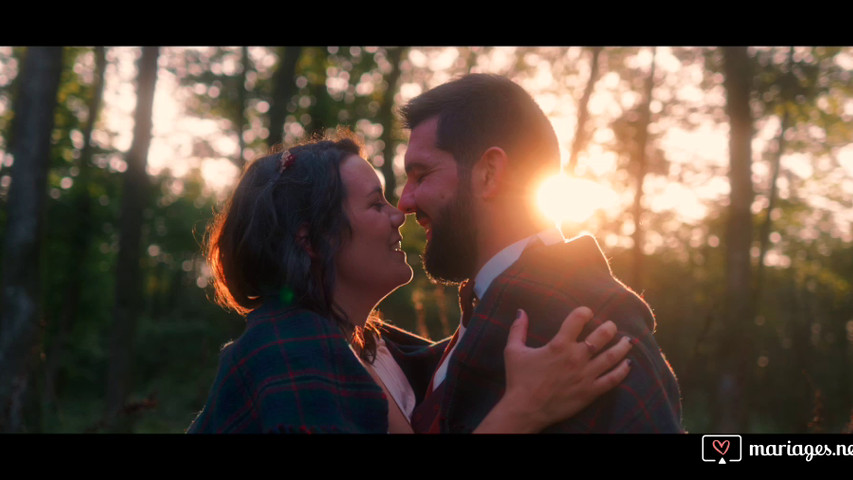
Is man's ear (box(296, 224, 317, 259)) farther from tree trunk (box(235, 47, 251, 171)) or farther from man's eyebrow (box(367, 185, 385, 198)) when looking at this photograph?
tree trunk (box(235, 47, 251, 171))

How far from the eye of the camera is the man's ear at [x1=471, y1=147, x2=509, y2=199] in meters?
3.26

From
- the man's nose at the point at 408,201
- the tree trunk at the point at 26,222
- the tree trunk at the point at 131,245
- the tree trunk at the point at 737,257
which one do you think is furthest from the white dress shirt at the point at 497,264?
the tree trunk at the point at 131,245

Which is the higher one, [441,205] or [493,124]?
[493,124]

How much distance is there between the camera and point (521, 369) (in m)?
2.50

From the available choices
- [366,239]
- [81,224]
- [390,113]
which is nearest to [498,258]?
[366,239]

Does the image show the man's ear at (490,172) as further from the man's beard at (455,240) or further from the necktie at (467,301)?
the necktie at (467,301)

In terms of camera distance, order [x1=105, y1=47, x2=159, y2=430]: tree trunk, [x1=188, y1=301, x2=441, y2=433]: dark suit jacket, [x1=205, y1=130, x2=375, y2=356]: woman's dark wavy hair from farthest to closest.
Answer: [x1=105, y1=47, x2=159, y2=430]: tree trunk < [x1=205, y1=130, x2=375, y2=356]: woman's dark wavy hair < [x1=188, y1=301, x2=441, y2=433]: dark suit jacket

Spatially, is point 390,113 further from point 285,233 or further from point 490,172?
point 285,233

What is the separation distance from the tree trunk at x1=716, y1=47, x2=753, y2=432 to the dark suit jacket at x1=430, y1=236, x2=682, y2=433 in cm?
871

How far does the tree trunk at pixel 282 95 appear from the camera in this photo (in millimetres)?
15547

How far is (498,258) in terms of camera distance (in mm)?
3135
